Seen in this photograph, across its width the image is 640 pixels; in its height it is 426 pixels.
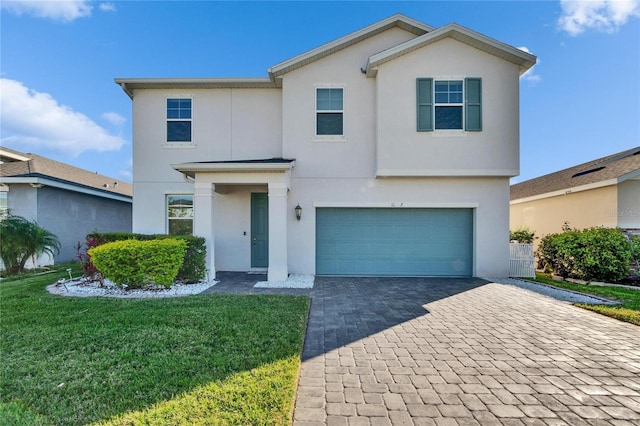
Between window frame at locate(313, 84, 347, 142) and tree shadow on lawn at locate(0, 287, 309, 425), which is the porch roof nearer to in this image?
window frame at locate(313, 84, 347, 142)

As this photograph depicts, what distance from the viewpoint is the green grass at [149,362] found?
102 inches

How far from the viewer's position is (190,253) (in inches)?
307

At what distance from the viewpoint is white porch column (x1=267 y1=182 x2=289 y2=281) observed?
8.16 metres

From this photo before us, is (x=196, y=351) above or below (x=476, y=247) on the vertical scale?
below

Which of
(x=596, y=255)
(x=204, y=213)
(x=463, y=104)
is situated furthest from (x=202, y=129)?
(x=596, y=255)

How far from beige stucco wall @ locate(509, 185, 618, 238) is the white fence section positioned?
3.86 metres

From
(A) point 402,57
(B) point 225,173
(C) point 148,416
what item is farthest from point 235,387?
(A) point 402,57

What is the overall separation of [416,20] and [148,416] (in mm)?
11449

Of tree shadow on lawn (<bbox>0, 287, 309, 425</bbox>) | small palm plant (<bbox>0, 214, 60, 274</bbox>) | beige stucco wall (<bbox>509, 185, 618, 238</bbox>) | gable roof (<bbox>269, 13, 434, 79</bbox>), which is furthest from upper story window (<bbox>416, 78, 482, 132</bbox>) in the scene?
small palm plant (<bbox>0, 214, 60, 274</bbox>)

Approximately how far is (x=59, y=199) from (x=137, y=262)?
783 cm

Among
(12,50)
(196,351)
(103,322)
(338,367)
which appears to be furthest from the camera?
(12,50)

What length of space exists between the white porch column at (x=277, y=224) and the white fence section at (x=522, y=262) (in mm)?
7460

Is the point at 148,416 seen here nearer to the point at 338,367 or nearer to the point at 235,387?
the point at 235,387

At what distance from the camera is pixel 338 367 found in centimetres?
350
